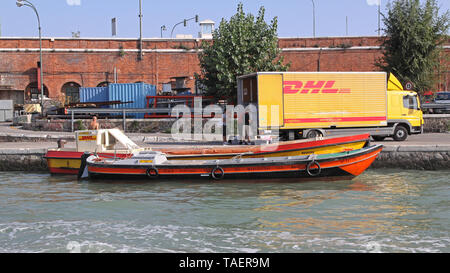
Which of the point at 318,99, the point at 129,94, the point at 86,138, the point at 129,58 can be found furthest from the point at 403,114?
the point at 129,58

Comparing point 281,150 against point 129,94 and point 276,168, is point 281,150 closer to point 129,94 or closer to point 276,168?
point 276,168

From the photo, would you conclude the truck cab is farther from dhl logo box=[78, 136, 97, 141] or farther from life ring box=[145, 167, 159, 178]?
dhl logo box=[78, 136, 97, 141]

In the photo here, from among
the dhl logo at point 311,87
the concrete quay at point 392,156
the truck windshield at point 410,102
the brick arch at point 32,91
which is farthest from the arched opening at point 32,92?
the truck windshield at point 410,102

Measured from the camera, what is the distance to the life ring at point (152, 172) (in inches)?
639

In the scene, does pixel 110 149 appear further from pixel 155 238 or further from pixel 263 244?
pixel 263 244

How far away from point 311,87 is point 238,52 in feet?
31.5

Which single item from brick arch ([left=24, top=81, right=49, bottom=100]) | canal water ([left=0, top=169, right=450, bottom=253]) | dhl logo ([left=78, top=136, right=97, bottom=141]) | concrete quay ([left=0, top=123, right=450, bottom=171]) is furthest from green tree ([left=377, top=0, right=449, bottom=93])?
brick arch ([left=24, top=81, right=49, bottom=100])

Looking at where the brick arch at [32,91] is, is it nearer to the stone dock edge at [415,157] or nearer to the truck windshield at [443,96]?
the stone dock edge at [415,157]

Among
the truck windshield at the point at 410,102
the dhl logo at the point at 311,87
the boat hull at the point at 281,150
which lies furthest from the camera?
the truck windshield at the point at 410,102

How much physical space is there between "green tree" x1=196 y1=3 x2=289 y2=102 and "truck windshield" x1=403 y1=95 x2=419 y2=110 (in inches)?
391

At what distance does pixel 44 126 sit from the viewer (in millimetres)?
28250

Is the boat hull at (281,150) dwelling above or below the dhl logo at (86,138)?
below

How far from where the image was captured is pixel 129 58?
4875 centimetres
